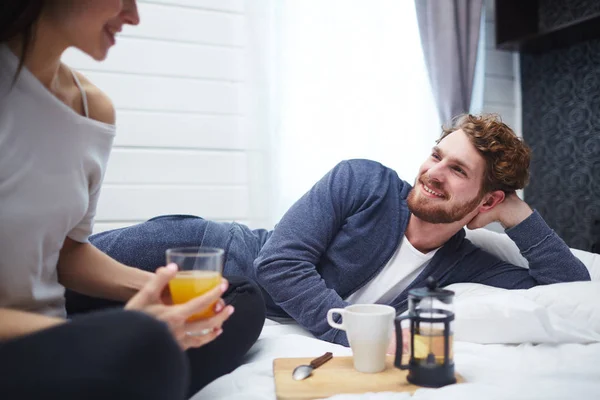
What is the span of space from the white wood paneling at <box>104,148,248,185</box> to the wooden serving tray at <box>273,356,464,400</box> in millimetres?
1560

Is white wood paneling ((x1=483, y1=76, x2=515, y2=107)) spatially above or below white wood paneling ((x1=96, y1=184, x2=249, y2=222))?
above

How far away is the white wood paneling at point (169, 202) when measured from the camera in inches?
93.7

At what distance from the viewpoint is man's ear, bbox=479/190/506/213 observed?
68.9 inches

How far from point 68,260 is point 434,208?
3.33 ft

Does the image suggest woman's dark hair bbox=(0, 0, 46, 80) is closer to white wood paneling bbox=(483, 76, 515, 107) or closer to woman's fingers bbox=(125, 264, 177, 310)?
woman's fingers bbox=(125, 264, 177, 310)

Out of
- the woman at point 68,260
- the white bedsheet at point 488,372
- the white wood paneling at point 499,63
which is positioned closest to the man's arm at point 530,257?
the white bedsheet at point 488,372

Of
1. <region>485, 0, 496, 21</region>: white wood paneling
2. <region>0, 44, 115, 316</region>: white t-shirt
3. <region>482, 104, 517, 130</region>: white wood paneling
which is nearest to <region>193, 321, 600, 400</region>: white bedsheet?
<region>0, 44, 115, 316</region>: white t-shirt

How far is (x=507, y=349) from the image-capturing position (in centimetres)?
126

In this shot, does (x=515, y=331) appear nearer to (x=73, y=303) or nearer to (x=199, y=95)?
(x=73, y=303)

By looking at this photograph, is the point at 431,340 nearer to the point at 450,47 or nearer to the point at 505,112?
the point at 450,47

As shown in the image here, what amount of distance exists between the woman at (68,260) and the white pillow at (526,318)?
21.5 inches

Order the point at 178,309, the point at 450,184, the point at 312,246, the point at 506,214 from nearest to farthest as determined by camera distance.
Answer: the point at 178,309, the point at 312,246, the point at 450,184, the point at 506,214

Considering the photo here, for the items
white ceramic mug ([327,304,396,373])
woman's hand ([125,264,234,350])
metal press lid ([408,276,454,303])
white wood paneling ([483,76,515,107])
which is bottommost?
white ceramic mug ([327,304,396,373])

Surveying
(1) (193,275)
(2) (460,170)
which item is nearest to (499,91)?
(2) (460,170)
